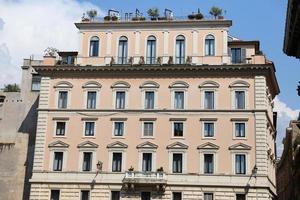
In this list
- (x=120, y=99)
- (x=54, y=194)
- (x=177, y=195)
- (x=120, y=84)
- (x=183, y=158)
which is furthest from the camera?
(x=120, y=84)

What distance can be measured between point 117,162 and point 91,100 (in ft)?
22.8

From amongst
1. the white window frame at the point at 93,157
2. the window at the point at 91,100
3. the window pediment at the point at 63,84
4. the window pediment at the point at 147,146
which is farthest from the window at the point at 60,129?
the window pediment at the point at 147,146

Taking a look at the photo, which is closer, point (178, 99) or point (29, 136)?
point (178, 99)

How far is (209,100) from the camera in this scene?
56.5m

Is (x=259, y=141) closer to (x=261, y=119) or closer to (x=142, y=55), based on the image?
(x=261, y=119)

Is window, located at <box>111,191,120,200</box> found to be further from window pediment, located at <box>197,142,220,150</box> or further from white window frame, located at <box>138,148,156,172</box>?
window pediment, located at <box>197,142,220,150</box>

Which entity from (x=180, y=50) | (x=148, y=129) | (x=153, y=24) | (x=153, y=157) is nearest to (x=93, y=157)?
(x=153, y=157)

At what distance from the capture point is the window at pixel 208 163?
5456 centimetres

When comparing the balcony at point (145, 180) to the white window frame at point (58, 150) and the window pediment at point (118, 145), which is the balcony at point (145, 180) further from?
the white window frame at point (58, 150)

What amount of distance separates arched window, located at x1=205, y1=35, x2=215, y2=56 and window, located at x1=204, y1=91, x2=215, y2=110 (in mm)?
4098

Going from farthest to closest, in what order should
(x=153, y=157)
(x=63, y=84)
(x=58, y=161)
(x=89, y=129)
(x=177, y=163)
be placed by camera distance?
(x=63, y=84) → (x=89, y=129) → (x=58, y=161) → (x=153, y=157) → (x=177, y=163)

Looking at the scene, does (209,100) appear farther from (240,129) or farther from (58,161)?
(58,161)

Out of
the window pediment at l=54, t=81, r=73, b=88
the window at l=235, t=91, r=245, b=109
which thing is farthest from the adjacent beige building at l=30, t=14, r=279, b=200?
the window at l=235, t=91, r=245, b=109

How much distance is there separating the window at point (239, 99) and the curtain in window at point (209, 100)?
2.32m
